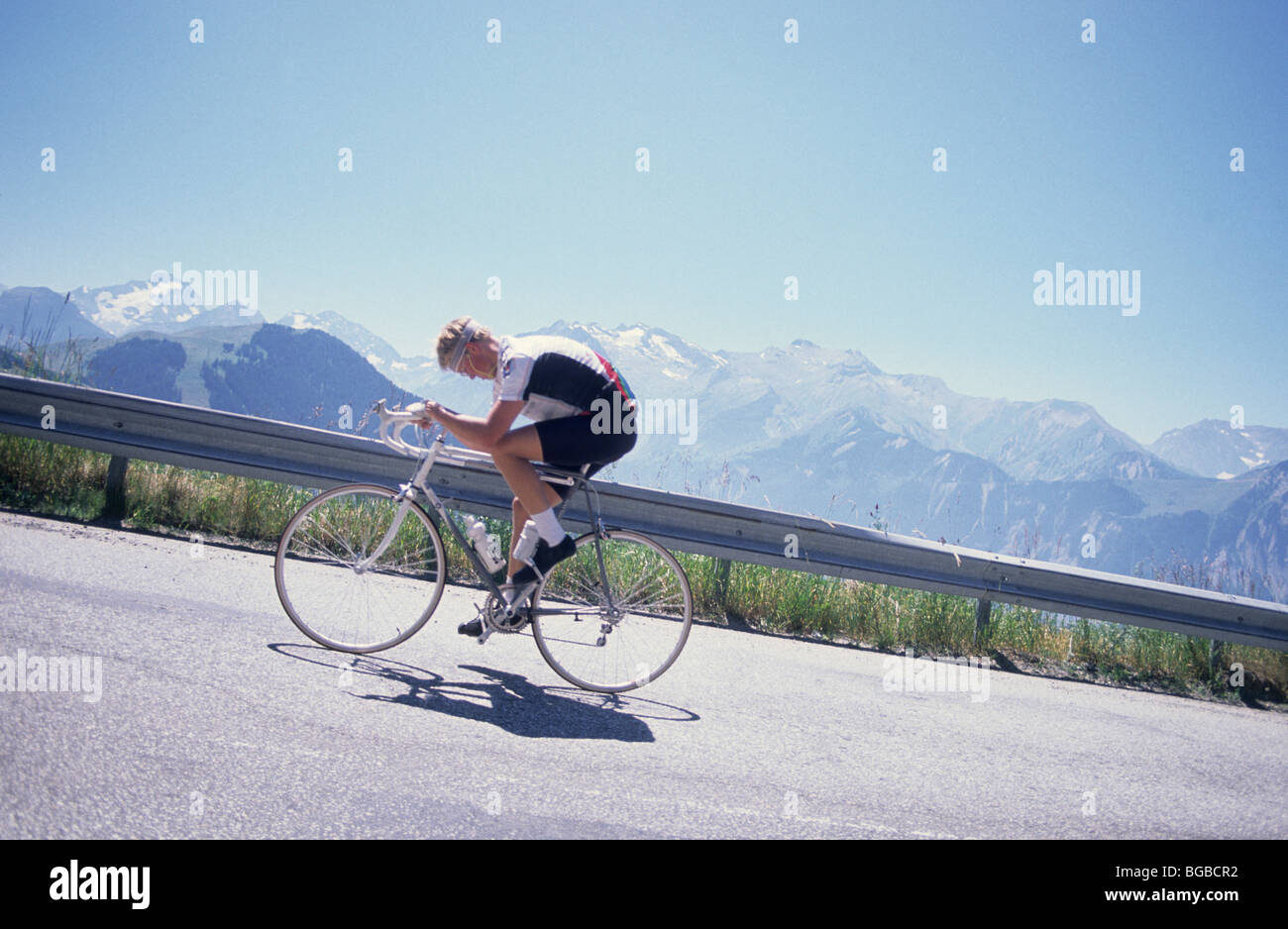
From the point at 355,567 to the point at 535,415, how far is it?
4.42 feet

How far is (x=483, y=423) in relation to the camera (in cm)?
392

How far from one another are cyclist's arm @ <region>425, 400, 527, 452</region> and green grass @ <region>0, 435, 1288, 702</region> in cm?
233

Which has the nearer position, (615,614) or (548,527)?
(548,527)

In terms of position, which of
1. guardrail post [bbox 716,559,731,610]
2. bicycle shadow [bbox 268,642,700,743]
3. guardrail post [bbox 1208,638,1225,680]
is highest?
guardrail post [bbox 716,559,731,610]

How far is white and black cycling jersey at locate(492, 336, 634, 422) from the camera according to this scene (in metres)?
3.88

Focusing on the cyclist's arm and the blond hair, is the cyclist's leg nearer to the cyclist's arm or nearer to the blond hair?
the cyclist's arm

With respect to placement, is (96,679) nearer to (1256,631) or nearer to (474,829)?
(474,829)

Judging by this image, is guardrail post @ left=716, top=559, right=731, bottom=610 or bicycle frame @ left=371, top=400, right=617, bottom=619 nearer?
bicycle frame @ left=371, top=400, right=617, bottom=619

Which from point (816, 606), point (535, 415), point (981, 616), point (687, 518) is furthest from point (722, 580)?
point (535, 415)

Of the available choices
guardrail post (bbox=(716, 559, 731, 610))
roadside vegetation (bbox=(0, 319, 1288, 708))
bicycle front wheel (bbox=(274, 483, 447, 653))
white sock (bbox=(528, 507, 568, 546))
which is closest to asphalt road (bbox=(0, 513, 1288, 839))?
bicycle front wheel (bbox=(274, 483, 447, 653))

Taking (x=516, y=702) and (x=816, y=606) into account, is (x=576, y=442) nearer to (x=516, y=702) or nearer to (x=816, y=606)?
(x=516, y=702)

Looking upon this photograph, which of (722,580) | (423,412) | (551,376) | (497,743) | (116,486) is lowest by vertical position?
(497,743)

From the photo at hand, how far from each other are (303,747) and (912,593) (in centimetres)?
533

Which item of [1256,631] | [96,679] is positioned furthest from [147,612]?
[1256,631]
